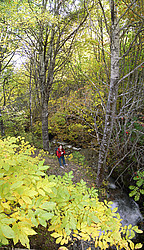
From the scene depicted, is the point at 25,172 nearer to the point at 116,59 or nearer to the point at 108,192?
the point at 116,59

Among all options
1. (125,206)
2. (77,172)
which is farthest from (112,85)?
(125,206)

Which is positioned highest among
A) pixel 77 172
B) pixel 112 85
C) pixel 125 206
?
pixel 112 85

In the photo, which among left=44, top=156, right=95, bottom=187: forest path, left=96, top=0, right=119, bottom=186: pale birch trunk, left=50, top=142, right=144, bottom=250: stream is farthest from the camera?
left=44, top=156, right=95, bottom=187: forest path

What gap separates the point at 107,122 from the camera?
12.8 feet

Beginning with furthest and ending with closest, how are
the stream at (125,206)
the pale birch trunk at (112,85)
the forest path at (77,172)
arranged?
the forest path at (77,172) < the stream at (125,206) < the pale birch trunk at (112,85)

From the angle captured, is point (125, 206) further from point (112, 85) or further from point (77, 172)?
point (112, 85)

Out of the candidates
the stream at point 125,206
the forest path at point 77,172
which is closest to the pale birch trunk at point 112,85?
the forest path at point 77,172

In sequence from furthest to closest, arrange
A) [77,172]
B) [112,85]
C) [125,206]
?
[77,172] < [125,206] < [112,85]

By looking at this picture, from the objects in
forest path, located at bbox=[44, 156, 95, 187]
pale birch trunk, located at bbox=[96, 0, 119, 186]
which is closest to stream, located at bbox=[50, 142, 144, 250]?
forest path, located at bbox=[44, 156, 95, 187]

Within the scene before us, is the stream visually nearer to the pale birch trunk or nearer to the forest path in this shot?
the forest path

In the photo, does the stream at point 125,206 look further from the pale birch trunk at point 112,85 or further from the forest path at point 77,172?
the pale birch trunk at point 112,85

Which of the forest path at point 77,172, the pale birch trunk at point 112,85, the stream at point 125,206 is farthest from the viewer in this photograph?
the forest path at point 77,172

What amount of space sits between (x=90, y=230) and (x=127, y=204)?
4174 millimetres

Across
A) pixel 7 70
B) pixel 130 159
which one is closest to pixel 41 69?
pixel 7 70
